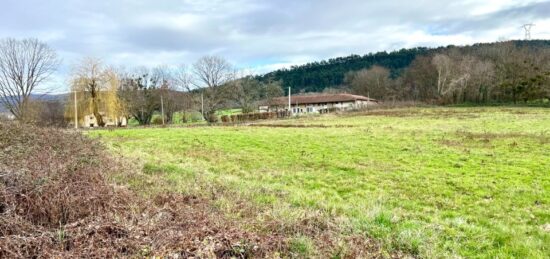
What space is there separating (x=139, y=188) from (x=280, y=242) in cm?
384

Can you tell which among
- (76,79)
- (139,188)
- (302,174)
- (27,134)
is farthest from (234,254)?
(76,79)

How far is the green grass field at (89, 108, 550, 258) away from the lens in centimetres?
533

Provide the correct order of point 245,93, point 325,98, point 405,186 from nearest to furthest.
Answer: point 405,186, point 245,93, point 325,98

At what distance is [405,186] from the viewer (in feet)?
30.3

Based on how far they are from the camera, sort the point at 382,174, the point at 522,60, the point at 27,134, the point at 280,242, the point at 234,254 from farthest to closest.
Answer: the point at 522,60, the point at 382,174, the point at 27,134, the point at 280,242, the point at 234,254

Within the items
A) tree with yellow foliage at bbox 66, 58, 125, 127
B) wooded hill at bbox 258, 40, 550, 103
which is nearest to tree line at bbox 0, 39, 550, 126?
tree with yellow foliage at bbox 66, 58, 125, 127

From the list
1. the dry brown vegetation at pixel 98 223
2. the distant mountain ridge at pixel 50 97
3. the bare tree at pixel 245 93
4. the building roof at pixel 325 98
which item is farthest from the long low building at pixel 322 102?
the dry brown vegetation at pixel 98 223

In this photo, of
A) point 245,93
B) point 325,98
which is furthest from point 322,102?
point 245,93

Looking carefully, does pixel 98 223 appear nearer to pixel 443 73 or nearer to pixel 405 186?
pixel 405 186

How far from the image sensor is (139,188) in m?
7.01

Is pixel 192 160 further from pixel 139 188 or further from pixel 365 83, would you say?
pixel 365 83

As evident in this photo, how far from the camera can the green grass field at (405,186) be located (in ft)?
17.5

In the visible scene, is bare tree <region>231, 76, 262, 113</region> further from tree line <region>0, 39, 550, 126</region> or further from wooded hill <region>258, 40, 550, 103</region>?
wooded hill <region>258, 40, 550, 103</region>

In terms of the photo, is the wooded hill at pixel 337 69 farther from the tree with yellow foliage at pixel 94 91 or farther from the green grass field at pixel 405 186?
the green grass field at pixel 405 186
